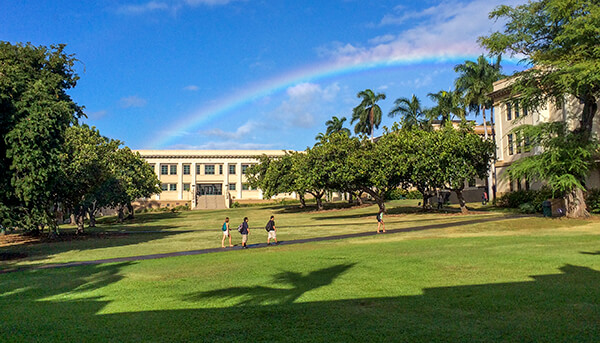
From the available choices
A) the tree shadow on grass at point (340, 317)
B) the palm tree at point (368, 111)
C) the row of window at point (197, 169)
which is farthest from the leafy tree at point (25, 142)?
the row of window at point (197, 169)

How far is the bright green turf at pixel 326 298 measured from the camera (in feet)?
26.6

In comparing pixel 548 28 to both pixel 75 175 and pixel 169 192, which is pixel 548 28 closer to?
pixel 75 175

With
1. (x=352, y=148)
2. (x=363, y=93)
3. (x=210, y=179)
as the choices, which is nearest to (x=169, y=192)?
(x=210, y=179)

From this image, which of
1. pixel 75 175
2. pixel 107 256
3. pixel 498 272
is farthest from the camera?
pixel 75 175

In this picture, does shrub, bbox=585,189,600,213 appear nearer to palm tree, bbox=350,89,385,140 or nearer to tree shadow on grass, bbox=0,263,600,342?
tree shadow on grass, bbox=0,263,600,342

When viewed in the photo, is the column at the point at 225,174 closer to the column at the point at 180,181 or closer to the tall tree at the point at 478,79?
the column at the point at 180,181

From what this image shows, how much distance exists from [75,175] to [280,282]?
87.3ft

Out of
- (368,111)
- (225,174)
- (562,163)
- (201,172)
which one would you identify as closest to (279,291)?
(562,163)

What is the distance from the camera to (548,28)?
104 feet

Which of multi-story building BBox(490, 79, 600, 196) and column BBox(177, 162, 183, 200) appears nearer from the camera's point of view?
multi-story building BBox(490, 79, 600, 196)

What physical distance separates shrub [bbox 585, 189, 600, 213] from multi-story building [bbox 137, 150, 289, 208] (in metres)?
74.2

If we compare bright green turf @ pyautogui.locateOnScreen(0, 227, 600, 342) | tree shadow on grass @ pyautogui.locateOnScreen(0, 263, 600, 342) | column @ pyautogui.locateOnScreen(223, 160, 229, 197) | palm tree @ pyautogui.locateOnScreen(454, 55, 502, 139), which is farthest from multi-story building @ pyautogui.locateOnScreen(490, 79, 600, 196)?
column @ pyautogui.locateOnScreen(223, 160, 229, 197)

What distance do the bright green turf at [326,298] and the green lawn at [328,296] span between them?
3 centimetres

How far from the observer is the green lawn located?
8125 mm
